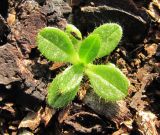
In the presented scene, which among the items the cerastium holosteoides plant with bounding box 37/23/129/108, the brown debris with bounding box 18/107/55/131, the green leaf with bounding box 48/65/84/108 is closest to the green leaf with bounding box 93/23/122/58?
the cerastium holosteoides plant with bounding box 37/23/129/108

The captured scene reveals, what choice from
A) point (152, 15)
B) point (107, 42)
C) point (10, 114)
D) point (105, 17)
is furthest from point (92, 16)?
point (10, 114)

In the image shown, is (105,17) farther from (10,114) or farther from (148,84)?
(10,114)

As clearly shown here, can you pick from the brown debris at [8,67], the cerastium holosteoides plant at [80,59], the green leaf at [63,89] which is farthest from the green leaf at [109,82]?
the brown debris at [8,67]

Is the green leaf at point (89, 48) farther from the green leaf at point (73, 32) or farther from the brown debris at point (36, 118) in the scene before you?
the brown debris at point (36, 118)

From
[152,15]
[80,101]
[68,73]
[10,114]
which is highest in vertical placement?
[152,15]

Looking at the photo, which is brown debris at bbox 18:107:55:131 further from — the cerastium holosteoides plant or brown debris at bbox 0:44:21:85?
brown debris at bbox 0:44:21:85

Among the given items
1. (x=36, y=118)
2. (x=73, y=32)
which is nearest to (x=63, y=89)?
(x=36, y=118)
